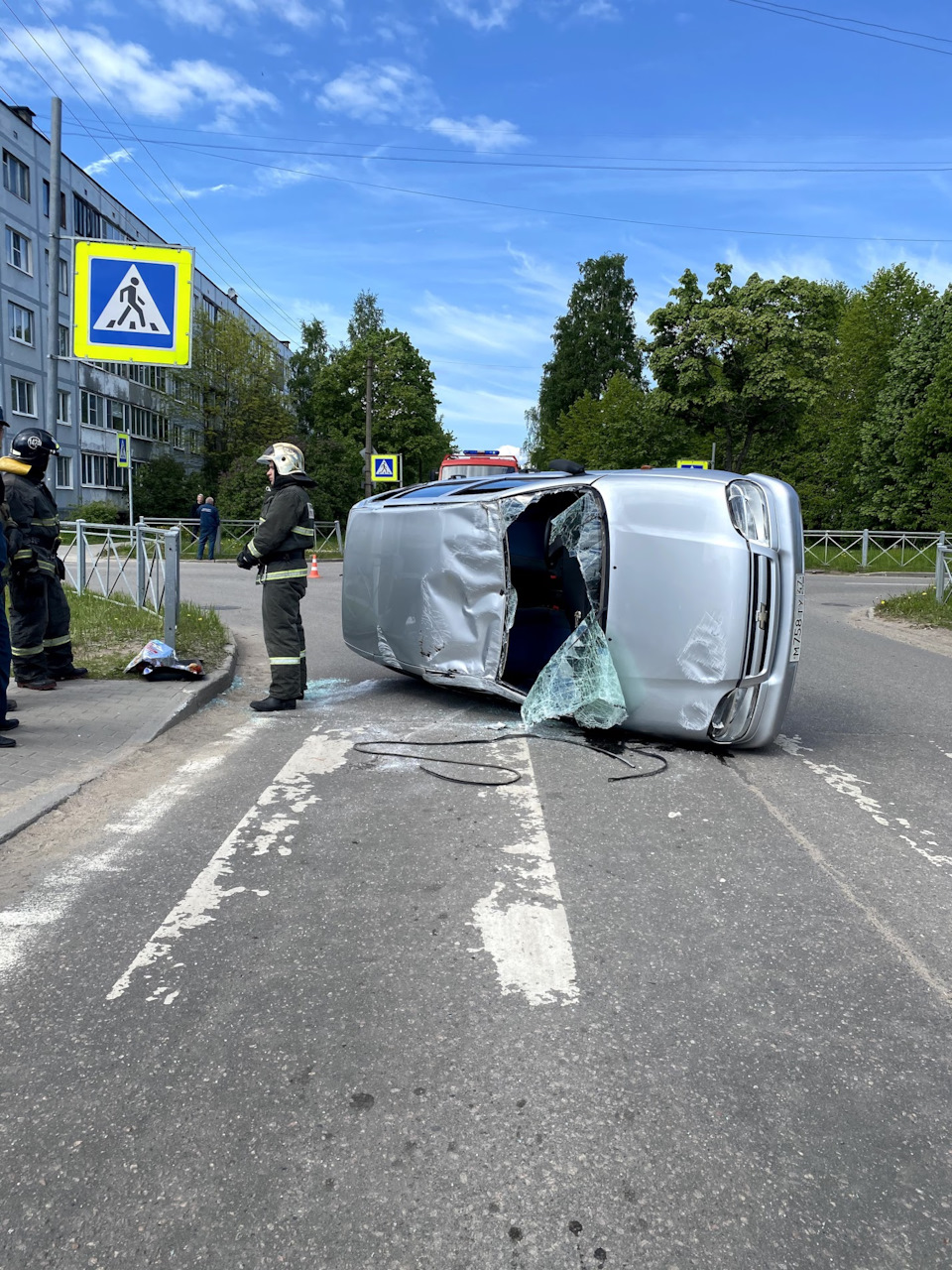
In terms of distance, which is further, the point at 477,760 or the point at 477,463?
the point at 477,463

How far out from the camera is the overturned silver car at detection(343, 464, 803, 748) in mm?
5727

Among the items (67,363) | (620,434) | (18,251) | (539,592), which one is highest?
(18,251)

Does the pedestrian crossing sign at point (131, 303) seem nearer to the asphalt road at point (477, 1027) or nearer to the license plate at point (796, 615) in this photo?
the asphalt road at point (477, 1027)

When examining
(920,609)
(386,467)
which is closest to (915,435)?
(386,467)

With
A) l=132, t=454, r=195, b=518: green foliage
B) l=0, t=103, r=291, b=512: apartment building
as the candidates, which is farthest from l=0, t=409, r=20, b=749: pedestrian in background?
l=132, t=454, r=195, b=518: green foliage

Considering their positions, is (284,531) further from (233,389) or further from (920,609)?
(233,389)

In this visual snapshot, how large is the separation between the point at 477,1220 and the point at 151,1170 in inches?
29.0

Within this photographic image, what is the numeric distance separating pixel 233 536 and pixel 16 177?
1775 centimetres

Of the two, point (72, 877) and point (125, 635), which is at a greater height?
point (125, 635)

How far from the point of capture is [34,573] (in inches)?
298

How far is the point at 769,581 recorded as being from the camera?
570 cm

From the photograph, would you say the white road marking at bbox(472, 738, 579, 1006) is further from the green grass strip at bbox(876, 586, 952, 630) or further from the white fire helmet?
the green grass strip at bbox(876, 586, 952, 630)

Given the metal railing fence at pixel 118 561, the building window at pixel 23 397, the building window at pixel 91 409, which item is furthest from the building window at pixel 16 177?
the metal railing fence at pixel 118 561

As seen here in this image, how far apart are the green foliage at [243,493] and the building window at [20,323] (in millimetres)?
10116
